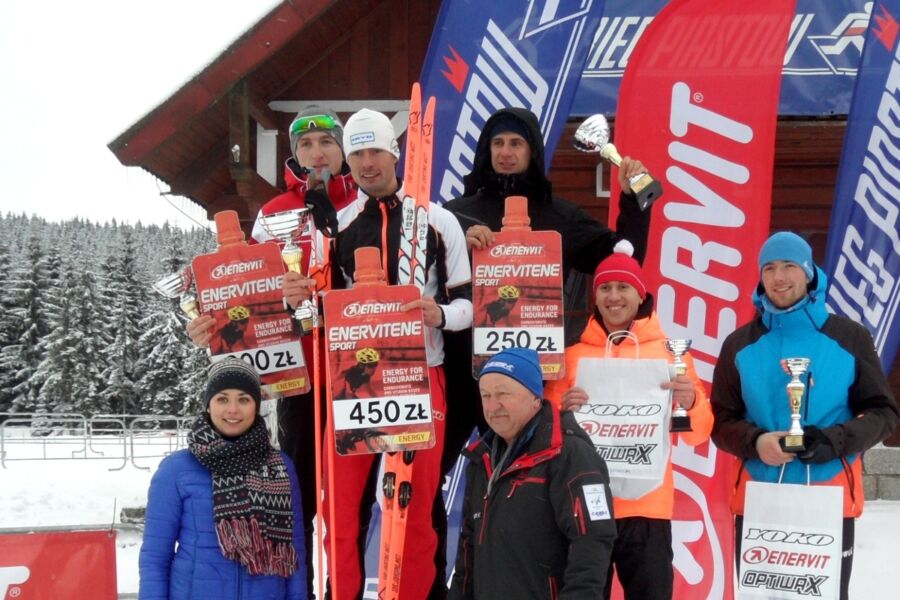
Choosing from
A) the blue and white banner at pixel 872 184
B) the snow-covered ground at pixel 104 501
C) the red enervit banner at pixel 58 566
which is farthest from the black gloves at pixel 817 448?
the snow-covered ground at pixel 104 501

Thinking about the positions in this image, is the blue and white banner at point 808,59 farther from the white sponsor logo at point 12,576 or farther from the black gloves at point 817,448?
the white sponsor logo at point 12,576

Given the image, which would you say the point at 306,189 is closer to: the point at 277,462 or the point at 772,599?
the point at 277,462

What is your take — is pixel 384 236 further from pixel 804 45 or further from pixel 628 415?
pixel 804 45

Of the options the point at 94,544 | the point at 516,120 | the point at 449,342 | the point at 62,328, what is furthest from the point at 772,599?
the point at 62,328

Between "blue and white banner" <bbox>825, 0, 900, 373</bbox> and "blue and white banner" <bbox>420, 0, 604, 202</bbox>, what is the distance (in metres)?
1.41

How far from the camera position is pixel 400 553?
291 cm

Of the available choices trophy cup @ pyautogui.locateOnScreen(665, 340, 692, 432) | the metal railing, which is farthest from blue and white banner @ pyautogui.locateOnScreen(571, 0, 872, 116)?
the metal railing

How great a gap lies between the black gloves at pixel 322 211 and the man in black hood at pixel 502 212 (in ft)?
1.64

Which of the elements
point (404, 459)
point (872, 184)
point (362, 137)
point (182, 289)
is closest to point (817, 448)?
point (404, 459)

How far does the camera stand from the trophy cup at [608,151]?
3.13 metres

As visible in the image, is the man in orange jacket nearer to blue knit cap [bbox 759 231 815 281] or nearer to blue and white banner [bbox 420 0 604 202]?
blue knit cap [bbox 759 231 815 281]

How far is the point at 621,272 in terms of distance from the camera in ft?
9.67

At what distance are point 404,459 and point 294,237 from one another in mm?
904

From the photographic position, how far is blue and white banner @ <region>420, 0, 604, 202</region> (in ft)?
14.0
